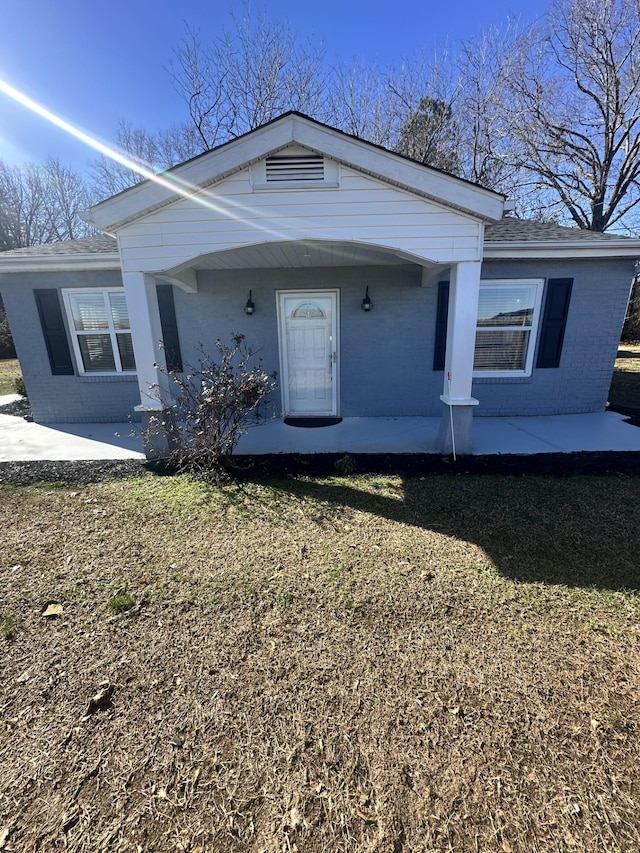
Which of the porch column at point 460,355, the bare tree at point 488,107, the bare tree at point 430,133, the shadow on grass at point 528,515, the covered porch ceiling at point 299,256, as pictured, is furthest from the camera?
the bare tree at point 430,133

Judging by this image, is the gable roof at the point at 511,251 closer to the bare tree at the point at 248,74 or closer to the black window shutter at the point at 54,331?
the black window shutter at the point at 54,331

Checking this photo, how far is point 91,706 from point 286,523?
2.00 metres

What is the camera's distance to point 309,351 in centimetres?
699

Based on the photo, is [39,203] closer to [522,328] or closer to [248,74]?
[248,74]

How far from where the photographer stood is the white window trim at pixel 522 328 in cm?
659

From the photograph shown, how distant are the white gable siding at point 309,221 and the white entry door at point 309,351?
2304mm

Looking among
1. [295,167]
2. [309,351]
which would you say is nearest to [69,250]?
[309,351]

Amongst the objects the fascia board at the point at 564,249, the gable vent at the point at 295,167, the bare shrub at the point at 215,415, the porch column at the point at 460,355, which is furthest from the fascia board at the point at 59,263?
the fascia board at the point at 564,249

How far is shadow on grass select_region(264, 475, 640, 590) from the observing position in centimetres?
294

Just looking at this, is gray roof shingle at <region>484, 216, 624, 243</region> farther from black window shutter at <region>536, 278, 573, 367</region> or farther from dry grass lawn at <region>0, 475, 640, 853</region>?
dry grass lawn at <region>0, 475, 640, 853</region>

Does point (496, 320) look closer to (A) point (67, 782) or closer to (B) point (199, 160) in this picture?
(B) point (199, 160)

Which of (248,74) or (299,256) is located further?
(248,74)

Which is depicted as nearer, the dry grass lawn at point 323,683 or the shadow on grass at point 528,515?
the dry grass lawn at point 323,683

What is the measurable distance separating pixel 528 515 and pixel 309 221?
3.83 metres
